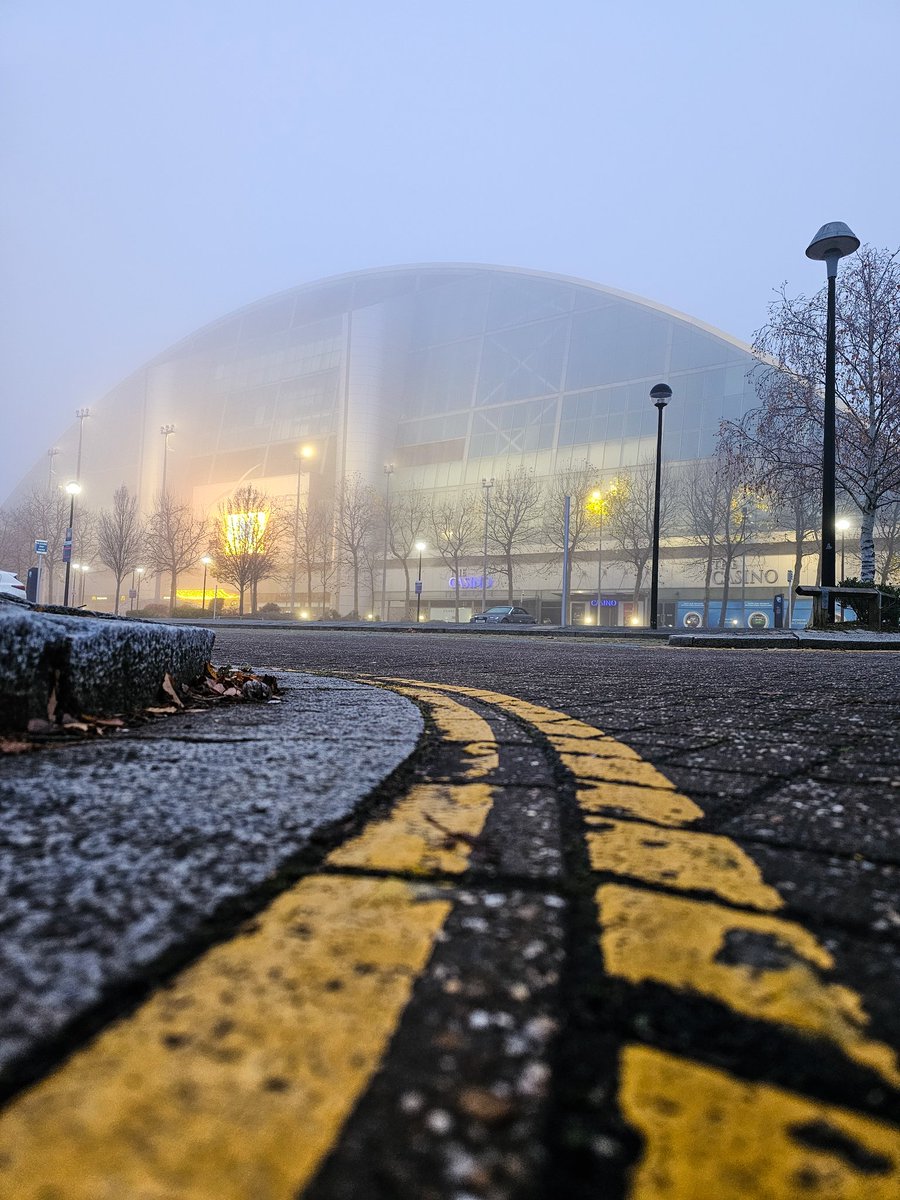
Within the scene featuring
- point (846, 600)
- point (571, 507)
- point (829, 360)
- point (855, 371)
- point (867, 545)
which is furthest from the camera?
point (571, 507)

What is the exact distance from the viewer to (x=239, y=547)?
4578 cm

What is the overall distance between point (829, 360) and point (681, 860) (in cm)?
1367

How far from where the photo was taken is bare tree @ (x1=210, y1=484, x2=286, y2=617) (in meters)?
42.8

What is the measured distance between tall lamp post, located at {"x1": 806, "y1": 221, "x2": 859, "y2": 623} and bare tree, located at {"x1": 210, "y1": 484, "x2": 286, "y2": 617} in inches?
1296

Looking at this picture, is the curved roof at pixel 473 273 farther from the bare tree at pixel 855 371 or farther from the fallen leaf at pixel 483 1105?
the fallen leaf at pixel 483 1105

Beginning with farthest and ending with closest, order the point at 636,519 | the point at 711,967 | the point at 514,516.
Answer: the point at 514,516
the point at 636,519
the point at 711,967

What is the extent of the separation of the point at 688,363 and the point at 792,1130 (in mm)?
60788

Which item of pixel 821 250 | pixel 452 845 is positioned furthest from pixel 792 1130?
pixel 821 250

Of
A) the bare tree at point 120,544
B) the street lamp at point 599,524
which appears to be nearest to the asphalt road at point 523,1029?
the street lamp at point 599,524

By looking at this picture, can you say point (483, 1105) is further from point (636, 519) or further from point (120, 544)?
point (120, 544)

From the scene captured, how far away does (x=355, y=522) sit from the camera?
164 feet

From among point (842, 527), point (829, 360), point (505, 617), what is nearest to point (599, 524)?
point (505, 617)

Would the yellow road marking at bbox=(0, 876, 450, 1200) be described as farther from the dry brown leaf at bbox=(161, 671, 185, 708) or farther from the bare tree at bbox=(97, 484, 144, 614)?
the bare tree at bbox=(97, 484, 144, 614)

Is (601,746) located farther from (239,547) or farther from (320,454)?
(320,454)
